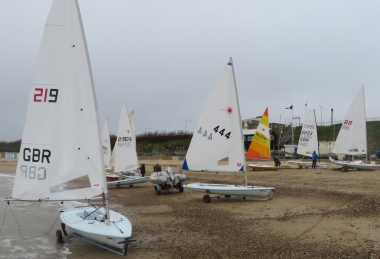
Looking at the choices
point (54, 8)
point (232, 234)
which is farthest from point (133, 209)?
point (54, 8)

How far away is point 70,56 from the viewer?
6863 mm

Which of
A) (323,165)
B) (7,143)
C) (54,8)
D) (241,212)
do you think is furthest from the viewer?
(7,143)

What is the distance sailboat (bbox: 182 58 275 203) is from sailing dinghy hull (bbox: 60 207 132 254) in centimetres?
488

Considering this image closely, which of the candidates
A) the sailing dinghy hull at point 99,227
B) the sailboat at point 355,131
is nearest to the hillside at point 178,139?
the sailboat at point 355,131

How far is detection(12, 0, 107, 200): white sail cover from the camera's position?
6.82 m

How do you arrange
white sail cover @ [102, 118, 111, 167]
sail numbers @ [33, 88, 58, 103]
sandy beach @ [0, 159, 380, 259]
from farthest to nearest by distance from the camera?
1. white sail cover @ [102, 118, 111, 167]
2. sail numbers @ [33, 88, 58, 103]
3. sandy beach @ [0, 159, 380, 259]

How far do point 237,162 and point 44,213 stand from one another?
744 cm

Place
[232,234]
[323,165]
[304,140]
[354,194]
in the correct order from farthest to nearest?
[304,140] < [323,165] < [354,194] < [232,234]

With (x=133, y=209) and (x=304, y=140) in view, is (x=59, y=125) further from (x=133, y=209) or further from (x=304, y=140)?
(x=304, y=140)

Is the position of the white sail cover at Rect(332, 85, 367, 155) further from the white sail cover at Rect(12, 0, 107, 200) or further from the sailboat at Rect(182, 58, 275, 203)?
the white sail cover at Rect(12, 0, 107, 200)

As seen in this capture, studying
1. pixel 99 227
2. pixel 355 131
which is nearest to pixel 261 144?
pixel 355 131

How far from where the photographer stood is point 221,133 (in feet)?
40.9

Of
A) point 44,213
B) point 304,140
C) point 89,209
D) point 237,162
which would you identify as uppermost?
point 304,140

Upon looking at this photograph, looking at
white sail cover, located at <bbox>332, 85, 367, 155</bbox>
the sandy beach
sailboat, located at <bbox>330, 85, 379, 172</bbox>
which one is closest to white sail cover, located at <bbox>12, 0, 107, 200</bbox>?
the sandy beach
